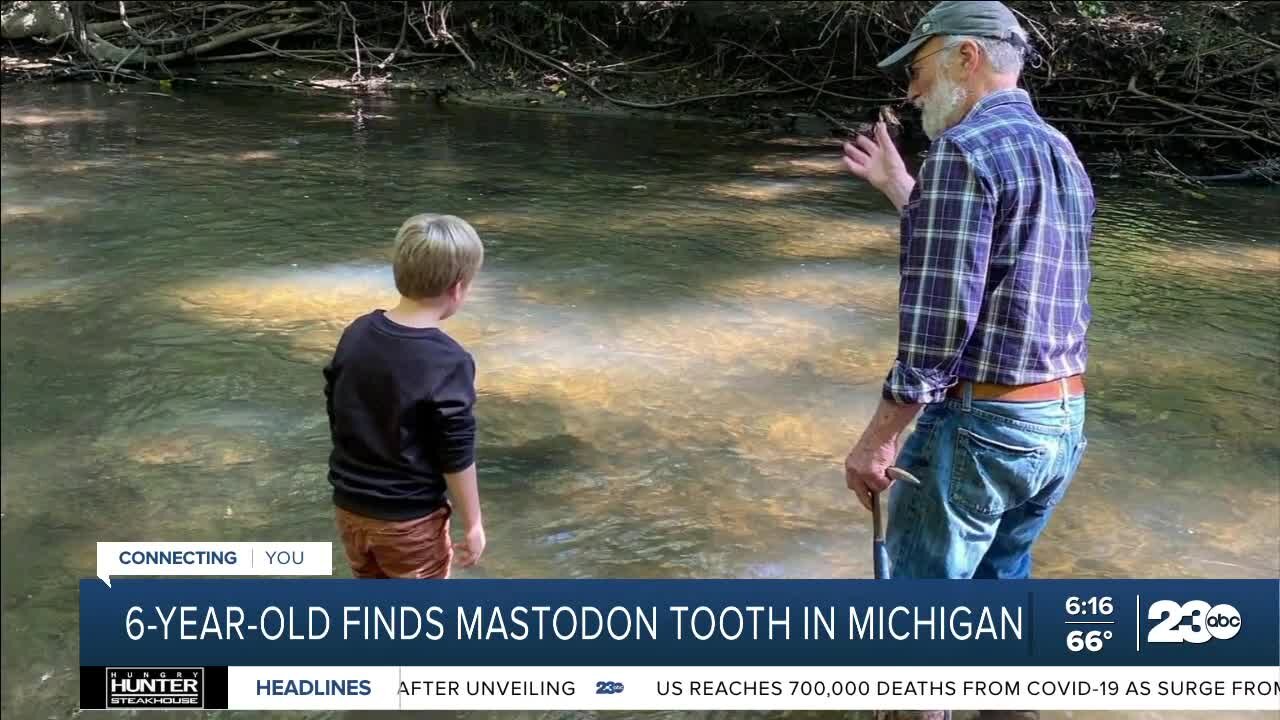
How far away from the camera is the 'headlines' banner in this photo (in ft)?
9.07

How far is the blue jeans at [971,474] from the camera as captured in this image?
8.04ft

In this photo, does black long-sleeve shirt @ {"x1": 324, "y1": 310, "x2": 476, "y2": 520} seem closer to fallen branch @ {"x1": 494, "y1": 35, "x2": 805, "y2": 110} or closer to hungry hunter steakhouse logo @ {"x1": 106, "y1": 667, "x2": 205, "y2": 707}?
hungry hunter steakhouse logo @ {"x1": 106, "y1": 667, "x2": 205, "y2": 707}

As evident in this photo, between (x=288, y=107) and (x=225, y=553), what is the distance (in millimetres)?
11183

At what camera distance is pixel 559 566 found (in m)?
3.86

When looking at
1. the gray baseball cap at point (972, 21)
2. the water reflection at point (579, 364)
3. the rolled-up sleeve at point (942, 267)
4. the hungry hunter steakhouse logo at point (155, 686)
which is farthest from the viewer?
the water reflection at point (579, 364)

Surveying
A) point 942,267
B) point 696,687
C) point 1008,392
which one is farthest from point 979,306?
point 696,687

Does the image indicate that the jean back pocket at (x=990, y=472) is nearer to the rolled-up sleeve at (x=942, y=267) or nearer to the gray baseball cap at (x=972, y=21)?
the rolled-up sleeve at (x=942, y=267)

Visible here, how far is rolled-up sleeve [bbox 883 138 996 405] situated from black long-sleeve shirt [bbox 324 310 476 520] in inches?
39.5

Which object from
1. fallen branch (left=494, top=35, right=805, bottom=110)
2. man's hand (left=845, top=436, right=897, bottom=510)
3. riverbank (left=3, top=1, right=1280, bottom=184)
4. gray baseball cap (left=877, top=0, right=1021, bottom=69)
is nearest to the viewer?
gray baseball cap (left=877, top=0, right=1021, bottom=69)

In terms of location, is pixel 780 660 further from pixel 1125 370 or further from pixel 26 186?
pixel 26 186

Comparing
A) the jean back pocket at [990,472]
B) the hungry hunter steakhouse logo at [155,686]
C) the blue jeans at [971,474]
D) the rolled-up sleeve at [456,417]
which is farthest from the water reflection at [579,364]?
the jean back pocket at [990,472]

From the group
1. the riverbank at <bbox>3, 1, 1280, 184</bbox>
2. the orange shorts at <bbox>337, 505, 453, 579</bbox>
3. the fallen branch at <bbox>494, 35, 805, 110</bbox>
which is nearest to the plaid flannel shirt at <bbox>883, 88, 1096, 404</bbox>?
the orange shorts at <bbox>337, 505, 453, 579</bbox>

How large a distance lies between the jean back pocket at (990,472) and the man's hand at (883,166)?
62 cm

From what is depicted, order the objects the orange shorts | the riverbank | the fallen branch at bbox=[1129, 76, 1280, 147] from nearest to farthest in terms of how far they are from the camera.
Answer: the orange shorts < the fallen branch at bbox=[1129, 76, 1280, 147] < the riverbank
